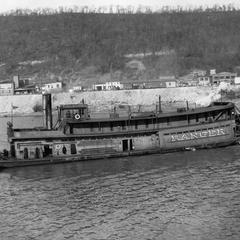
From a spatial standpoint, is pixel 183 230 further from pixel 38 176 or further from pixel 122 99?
pixel 122 99

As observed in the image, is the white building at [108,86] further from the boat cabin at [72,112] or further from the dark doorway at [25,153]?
the dark doorway at [25,153]

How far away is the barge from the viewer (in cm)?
5047

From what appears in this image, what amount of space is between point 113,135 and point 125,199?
674 inches

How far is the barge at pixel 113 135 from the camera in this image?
166 feet

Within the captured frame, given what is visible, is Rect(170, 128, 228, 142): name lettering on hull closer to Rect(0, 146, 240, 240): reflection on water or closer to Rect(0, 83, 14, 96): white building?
Rect(0, 146, 240, 240): reflection on water

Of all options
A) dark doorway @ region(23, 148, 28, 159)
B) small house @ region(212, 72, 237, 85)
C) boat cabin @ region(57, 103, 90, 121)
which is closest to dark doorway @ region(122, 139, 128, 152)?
boat cabin @ region(57, 103, 90, 121)

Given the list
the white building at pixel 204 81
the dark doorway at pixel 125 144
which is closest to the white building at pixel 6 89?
the white building at pixel 204 81

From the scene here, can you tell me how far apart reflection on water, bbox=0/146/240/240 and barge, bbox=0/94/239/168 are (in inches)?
78.2

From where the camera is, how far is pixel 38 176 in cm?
4469

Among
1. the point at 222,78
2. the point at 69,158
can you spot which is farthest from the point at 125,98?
the point at 69,158

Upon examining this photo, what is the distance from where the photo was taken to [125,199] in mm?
35312

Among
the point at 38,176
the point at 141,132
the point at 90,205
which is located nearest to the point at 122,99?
the point at 141,132

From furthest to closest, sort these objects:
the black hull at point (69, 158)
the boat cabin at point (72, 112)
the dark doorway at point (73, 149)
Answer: the boat cabin at point (72, 112), the dark doorway at point (73, 149), the black hull at point (69, 158)

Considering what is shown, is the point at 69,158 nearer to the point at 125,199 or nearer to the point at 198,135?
the point at 198,135
